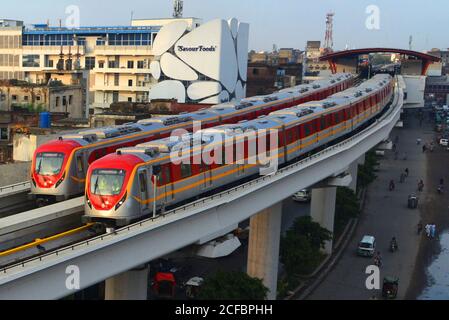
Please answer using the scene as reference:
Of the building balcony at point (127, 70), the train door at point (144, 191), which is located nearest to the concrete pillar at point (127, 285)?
the train door at point (144, 191)

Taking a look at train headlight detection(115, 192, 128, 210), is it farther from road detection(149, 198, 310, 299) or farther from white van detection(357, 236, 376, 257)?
white van detection(357, 236, 376, 257)

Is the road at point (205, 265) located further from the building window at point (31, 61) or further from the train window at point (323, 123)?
the building window at point (31, 61)

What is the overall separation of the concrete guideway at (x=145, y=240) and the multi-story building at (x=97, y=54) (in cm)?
5747

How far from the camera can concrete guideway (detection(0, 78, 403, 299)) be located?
1403 cm

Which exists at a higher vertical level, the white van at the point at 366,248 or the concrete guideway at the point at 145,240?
the concrete guideway at the point at 145,240

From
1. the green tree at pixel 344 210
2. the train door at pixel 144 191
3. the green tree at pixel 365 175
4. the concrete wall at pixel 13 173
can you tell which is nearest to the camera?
the train door at pixel 144 191

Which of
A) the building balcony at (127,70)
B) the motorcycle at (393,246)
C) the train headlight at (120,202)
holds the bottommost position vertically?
the motorcycle at (393,246)

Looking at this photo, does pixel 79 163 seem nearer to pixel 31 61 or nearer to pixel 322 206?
pixel 322 206

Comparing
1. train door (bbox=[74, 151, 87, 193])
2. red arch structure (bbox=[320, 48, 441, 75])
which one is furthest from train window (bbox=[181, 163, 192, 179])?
red arch structure (bbox=[320, 48, 441, 75])

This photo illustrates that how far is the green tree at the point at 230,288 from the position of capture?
25.3 m

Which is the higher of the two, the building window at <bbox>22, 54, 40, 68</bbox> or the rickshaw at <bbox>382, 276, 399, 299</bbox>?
the building window at <bbox>22, 54, 40, 68</bbox>

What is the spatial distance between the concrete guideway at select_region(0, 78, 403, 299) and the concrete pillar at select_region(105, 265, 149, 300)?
2.99m
